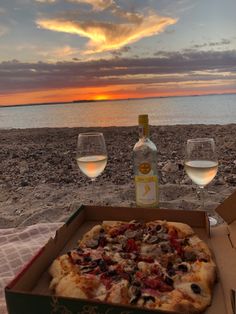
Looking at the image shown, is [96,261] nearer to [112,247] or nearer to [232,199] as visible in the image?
[112,247]

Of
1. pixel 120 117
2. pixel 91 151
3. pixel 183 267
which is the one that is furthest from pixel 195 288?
pixel 120 117

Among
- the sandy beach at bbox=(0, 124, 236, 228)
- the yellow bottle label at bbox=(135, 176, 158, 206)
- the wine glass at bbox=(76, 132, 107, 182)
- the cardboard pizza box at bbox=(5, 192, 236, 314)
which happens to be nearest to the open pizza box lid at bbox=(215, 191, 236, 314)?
the cardboard pizza box at bbox=(5, 192, 236, 314)

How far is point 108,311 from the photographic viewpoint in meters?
0.78

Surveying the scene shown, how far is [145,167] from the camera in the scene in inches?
59.1

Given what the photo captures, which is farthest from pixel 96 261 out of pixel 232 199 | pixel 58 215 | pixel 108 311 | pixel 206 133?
pixel 206 133

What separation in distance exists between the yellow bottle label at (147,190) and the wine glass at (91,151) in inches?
12.2

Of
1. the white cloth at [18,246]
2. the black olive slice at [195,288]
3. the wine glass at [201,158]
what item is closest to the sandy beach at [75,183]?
the white cloth at [18,246]

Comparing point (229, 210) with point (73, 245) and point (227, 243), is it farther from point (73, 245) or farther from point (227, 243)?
point (73, 245)

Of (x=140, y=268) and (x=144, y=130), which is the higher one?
(x=144, y=130)

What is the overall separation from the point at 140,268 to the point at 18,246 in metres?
0.69

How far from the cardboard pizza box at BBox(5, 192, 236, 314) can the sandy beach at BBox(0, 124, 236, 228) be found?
39.7 inches

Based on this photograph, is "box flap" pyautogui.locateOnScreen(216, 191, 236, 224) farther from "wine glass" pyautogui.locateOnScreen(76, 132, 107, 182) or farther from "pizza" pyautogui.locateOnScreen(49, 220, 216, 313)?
"wine glass" pyautogui.locateOnScreen(76, 132, 107, 182)

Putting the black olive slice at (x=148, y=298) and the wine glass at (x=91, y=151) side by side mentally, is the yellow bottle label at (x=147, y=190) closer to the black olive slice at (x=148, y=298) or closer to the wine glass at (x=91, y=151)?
the wine glass at (x=91, y=151)

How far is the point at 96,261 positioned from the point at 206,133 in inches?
239
